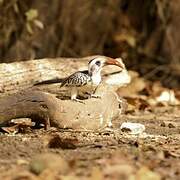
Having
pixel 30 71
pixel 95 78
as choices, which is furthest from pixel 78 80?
pixel 30 71

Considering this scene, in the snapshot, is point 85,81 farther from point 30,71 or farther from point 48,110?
point 30,71

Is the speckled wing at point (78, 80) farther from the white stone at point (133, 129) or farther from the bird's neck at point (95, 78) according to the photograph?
the white stone at point (133, 129)

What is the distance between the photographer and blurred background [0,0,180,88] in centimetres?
927

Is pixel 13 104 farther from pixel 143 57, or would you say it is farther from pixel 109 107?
pixel 143 57

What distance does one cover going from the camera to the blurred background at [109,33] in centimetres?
927

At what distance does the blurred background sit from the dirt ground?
13.2 ft

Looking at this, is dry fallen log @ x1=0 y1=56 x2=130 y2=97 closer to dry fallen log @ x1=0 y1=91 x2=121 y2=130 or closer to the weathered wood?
the weathered wood

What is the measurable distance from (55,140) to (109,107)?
4.12ft

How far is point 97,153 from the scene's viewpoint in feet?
13.0

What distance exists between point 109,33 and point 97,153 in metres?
7.02

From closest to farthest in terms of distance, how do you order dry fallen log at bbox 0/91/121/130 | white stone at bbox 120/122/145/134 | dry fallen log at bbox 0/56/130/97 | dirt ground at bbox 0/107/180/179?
dirt ground at bbox 0/107/180/179
dry fallen log at bbox 0/91/121/130
white stone at bbox 120/122/145/134
dry fallen log at bbox 0/56/130/97

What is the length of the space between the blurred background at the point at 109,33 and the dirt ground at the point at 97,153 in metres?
4.02

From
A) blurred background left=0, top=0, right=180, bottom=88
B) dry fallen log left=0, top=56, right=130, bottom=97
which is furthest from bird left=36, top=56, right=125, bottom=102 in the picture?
blurred background left=0, top=0, right=180, bottom=88

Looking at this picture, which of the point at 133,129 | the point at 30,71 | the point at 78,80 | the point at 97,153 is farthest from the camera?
the point at 30,71
